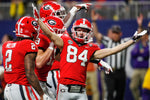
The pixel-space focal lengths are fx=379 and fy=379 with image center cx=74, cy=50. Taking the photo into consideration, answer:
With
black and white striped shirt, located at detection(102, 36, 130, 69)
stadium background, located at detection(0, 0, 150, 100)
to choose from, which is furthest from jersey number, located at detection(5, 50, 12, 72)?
stadium background, located at detection(0, 0, 150, 100)

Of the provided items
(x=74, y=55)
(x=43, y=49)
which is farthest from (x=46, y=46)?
(x=74, y=55)

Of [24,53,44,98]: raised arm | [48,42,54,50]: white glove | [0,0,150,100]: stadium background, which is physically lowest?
[24,53,44,98]: raised arm

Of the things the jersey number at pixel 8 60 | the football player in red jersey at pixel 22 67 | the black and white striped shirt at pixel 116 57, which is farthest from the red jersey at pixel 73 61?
the black and white striped shirt at pixel 116 57

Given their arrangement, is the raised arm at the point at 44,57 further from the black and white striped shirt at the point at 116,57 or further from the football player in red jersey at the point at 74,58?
the black and white striped shirt at the point at 116,57

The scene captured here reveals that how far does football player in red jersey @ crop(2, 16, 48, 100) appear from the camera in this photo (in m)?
5.29

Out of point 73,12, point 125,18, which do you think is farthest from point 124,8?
point 73,12

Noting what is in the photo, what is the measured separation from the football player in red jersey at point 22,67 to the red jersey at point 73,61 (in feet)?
1.72

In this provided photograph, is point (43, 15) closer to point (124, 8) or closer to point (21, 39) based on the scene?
point (21, 39)

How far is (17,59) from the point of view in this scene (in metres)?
5.32

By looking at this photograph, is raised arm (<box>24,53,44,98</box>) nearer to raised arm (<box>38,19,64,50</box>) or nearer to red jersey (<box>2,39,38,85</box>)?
red jersey (<box>2,39,38,85</box>)

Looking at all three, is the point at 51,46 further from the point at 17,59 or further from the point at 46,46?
the point at 17,59

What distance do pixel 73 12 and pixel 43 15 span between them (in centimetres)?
53

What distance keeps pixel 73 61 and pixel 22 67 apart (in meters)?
0.80

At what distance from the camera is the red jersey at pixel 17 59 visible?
5301mm
